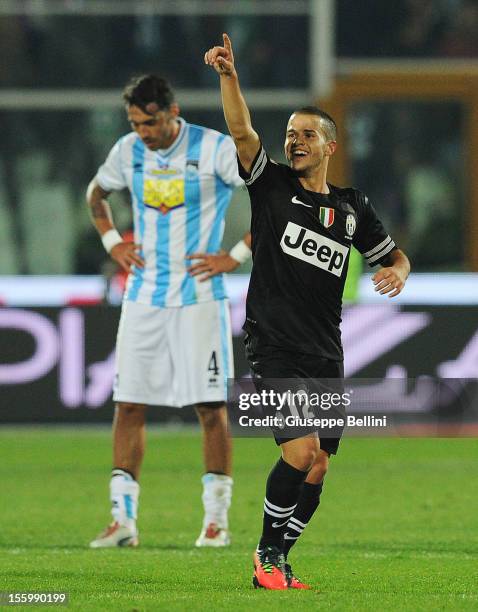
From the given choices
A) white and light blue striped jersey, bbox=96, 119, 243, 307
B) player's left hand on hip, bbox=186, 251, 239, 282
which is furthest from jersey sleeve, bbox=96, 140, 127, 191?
player's left hand on hip, bbox=186, 251, 239, 282

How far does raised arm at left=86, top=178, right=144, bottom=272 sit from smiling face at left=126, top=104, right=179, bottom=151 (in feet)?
1.62

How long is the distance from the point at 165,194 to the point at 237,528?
73.4 inches

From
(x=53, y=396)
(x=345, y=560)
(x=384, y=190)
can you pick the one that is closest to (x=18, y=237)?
(x=384, y=190)

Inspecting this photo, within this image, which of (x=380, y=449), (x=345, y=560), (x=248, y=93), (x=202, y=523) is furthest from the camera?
(x=248, y=93)

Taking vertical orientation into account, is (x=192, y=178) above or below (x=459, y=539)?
above

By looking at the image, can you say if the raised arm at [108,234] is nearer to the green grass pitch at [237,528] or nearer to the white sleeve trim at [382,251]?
the green grass pitch at [237,528]

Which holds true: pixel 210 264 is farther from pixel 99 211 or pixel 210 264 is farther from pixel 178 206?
pixel 99 211

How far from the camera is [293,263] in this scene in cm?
671

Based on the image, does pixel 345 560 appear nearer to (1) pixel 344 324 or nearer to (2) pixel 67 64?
(1) pixel 344 324

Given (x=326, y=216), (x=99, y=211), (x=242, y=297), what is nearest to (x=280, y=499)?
(x=326, y=216)

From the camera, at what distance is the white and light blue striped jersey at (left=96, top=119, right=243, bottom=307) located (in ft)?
28.2

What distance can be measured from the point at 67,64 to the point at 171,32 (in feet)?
4.65

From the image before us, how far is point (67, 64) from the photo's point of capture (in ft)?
72.8

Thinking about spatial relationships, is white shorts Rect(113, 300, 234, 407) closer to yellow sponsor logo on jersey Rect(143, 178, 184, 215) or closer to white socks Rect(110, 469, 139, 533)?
white socks Rect(110, 469, 139, 533)
